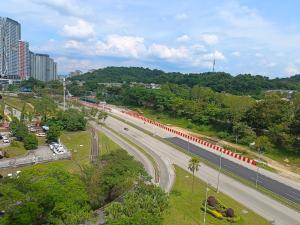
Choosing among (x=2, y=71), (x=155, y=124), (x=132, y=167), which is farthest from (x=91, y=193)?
(x=2, y=71)

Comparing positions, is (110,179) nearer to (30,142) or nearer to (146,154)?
(146,154)

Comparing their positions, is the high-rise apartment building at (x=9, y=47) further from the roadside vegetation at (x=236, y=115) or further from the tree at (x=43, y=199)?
the tree at (x=43, y=199)

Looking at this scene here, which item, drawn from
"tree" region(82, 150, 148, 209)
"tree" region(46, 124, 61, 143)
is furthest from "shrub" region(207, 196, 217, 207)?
"tree" region(46, 124, 61, 143)

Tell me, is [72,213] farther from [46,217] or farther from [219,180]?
[219,180]

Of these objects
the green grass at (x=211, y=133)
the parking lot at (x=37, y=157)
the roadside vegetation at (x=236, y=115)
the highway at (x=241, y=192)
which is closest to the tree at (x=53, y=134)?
the parking lot at (x=37, y=157)

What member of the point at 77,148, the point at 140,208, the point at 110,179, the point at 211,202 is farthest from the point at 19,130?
the point at 140,208
